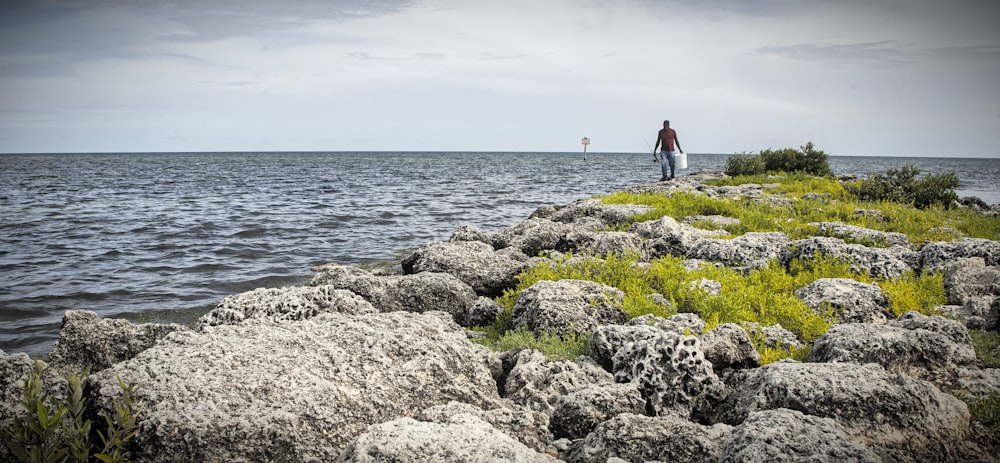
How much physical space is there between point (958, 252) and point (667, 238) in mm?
4429

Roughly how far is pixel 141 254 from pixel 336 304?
38.6 ft

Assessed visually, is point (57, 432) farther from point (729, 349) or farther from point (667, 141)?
point (667, 141)

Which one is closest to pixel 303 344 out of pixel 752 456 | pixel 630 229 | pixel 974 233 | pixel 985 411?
pixel 752 456

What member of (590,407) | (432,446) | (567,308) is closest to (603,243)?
(567,308)

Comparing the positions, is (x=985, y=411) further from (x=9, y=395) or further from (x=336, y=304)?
(x=9, y=395)

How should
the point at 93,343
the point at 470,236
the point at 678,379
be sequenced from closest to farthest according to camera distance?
the point at 678,379
the point at 93,343
the point at 470,236

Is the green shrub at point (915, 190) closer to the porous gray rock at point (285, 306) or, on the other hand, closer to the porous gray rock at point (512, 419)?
the porous gray rock at point (512, 419)

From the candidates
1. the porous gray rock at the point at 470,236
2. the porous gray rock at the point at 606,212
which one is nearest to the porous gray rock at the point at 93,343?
the porous gray rock at the point at 470,236

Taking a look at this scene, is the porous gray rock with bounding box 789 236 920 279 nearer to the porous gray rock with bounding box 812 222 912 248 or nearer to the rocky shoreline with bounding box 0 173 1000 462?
the porous gray rock with bounding box 812 222 912 248

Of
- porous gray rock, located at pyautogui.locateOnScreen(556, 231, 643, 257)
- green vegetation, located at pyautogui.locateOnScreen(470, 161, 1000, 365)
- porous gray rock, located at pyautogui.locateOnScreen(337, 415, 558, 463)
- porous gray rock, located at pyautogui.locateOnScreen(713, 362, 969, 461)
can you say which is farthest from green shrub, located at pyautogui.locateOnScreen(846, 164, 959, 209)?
porous gray rock, located at pyautogui.locateOnScreen(337, 415, 558, 463)

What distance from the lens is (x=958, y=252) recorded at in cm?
868

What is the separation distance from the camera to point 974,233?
441 inches

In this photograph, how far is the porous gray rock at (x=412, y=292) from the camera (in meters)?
7.93

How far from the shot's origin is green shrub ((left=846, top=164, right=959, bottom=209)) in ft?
49.3
